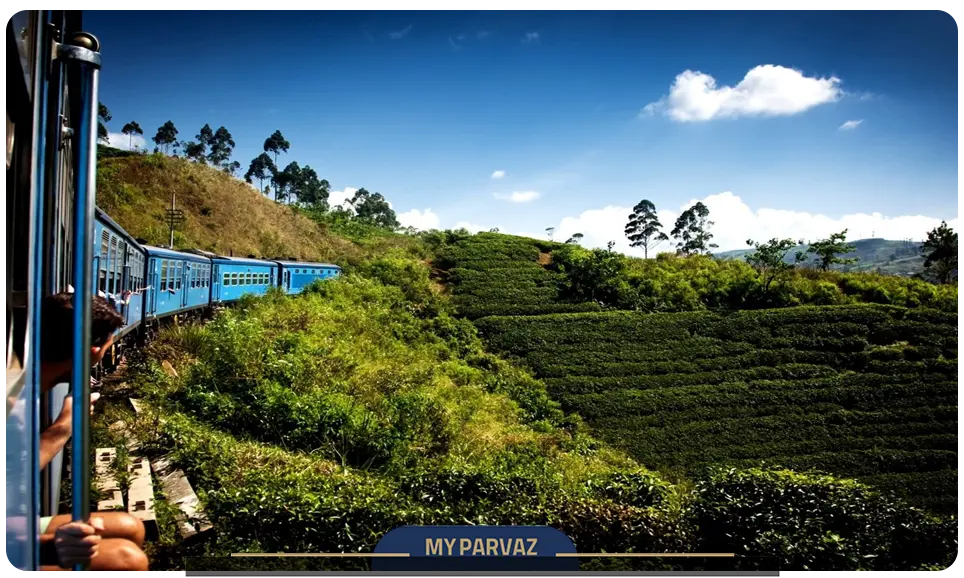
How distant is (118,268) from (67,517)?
10.9 feet

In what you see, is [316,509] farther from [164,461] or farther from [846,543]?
[846,543]

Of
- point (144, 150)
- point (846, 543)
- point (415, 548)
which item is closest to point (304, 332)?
point (144, 150)

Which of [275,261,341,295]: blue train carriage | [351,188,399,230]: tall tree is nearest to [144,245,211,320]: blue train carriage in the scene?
[275,261,341,295]: blue train carriage

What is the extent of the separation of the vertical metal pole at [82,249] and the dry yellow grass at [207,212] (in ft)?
8.41

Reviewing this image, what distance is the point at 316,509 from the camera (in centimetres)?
254

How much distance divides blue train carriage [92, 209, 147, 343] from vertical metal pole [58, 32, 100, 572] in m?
2.14

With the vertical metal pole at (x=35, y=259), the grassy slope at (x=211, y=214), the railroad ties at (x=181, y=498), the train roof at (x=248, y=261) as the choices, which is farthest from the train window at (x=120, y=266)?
the vertical metal pole at (x=35, y=259)

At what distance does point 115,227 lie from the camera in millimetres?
3955

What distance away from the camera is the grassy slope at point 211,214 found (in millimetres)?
3609

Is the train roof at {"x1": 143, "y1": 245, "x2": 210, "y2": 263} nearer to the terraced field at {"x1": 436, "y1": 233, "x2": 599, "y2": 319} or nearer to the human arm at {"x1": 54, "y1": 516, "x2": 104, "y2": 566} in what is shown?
the terraced field at {"x1": 436, "y1": 233, "x2": 599, "y2": 319}

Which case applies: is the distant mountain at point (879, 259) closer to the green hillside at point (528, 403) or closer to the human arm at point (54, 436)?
the green hillside at point (528, 403)

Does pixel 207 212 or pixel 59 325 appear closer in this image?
pixel 59 325

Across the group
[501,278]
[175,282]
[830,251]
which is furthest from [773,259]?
[175,282]

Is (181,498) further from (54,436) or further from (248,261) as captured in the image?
(248,261)
